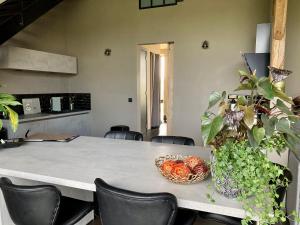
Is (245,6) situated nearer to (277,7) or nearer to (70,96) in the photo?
(277,7)

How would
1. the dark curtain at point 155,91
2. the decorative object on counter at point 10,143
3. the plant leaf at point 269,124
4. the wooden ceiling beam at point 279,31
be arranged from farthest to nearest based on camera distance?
the dark curtain at point 155,91 → the wooden ceiling beam at point 279,31 → the decorative object on counter at point 10,143 → the plant leaf at point 269,124

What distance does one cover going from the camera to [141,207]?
110cm

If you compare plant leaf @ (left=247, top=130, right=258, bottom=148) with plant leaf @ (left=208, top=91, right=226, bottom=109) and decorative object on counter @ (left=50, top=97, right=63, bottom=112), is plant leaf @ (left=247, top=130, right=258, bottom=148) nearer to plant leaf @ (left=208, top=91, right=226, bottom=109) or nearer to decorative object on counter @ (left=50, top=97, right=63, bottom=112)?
plant leaf @ (left=208, top=91, right=226, bottom=109)

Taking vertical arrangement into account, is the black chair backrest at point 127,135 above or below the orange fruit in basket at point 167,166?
below

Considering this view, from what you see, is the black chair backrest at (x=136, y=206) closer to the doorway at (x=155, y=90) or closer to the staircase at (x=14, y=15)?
the staircase at (x=14, y=15)

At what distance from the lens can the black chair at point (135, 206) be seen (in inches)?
41.9

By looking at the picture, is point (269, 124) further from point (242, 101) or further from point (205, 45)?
point (205, 45)

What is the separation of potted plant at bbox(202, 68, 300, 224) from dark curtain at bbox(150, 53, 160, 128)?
6.08 m

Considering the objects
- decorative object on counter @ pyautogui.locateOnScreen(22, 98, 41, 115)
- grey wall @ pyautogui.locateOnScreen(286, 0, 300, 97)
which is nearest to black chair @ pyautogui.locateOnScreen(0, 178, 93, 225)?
decorative object on counter @ pyautogui.locateOnScreen(22, 98, 41, 115)

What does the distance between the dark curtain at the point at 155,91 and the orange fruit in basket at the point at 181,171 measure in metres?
5.88

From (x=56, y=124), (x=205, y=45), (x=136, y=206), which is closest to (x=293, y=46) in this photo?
(x=205, y=45)

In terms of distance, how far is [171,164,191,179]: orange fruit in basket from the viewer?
125cm

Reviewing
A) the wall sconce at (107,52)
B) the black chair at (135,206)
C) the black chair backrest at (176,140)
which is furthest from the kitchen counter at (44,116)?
the black chair at (135,206)

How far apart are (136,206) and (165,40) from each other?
3.79 m
